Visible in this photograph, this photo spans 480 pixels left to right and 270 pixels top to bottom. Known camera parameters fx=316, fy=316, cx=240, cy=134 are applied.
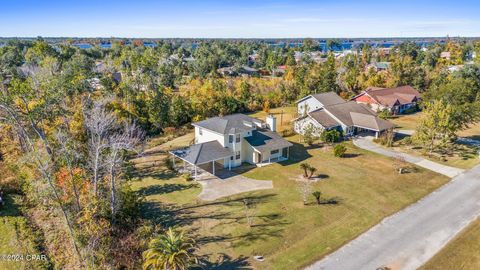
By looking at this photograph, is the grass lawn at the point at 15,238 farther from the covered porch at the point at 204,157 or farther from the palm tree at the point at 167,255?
the covered porch at the point at 204,157

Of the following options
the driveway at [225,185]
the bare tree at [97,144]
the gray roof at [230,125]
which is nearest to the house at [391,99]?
the gray roof at [230,125]

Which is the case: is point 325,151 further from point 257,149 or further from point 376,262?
point 376,262

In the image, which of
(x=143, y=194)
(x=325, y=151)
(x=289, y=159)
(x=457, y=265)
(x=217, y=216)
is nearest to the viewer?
(x=457, y=265)

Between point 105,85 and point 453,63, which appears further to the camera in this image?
point 453,63

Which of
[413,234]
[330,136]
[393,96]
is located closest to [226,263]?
[413,234]

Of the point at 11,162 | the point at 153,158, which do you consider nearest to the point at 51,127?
the point at 11,162
